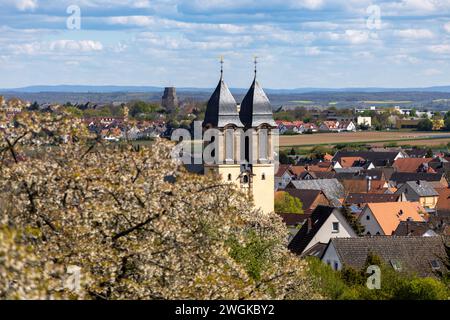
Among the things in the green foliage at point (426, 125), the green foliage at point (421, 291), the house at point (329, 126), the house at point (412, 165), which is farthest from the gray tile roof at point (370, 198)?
the green foliage at point (426, 125)

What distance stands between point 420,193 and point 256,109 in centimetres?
3023

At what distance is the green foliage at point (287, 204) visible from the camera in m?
69.3

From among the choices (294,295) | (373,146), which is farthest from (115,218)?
(373,146)

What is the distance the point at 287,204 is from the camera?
233 ft

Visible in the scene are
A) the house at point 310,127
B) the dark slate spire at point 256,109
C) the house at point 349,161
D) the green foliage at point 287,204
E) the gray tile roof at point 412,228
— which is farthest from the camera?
the house at point 310,127

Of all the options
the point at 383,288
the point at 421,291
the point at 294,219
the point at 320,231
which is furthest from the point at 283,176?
the point at 421,291

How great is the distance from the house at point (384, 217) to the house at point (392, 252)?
16.1 metres

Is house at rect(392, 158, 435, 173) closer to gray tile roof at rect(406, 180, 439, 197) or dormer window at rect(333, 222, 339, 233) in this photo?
gray tile roof at rect(406, 180, 439, 197)

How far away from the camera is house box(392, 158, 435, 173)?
4328 inches

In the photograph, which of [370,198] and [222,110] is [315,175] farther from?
[222,110]

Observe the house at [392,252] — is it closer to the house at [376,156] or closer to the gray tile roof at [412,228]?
the gray tile roof at [412,228]

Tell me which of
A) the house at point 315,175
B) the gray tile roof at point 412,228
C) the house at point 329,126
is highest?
the gray tile roof at point 412,228

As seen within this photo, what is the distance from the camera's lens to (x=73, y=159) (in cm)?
1481

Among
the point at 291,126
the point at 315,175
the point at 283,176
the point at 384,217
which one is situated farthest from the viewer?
the point at 291,126
